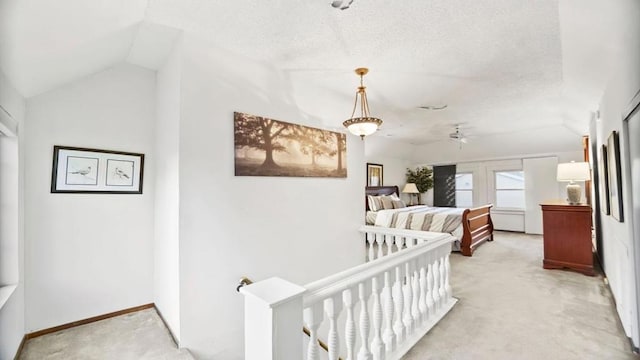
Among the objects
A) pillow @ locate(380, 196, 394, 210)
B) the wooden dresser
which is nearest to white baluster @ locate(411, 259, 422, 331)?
the wooden dresser

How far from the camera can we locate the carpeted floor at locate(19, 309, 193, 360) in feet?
6.09

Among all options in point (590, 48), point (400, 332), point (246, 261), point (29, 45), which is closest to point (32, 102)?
point (29, 45)

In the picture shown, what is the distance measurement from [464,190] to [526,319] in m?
5.83

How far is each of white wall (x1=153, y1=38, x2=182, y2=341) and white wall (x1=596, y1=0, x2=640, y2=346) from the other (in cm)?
293

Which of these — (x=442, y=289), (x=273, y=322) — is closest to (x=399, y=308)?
(x=442, y=289)

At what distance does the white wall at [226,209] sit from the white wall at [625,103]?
2.41m

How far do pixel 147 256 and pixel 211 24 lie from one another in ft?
7.06

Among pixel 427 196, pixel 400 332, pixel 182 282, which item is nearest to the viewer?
pixel 400 332

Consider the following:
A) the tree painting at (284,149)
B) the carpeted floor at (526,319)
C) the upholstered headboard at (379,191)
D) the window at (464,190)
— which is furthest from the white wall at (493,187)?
the tree painting at (284,149)

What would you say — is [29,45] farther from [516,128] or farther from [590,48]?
[516,128]

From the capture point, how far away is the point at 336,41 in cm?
227

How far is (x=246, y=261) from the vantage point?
2.42 m

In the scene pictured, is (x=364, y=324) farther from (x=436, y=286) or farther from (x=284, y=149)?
(x=284, y=149)

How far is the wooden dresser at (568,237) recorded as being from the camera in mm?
3609
